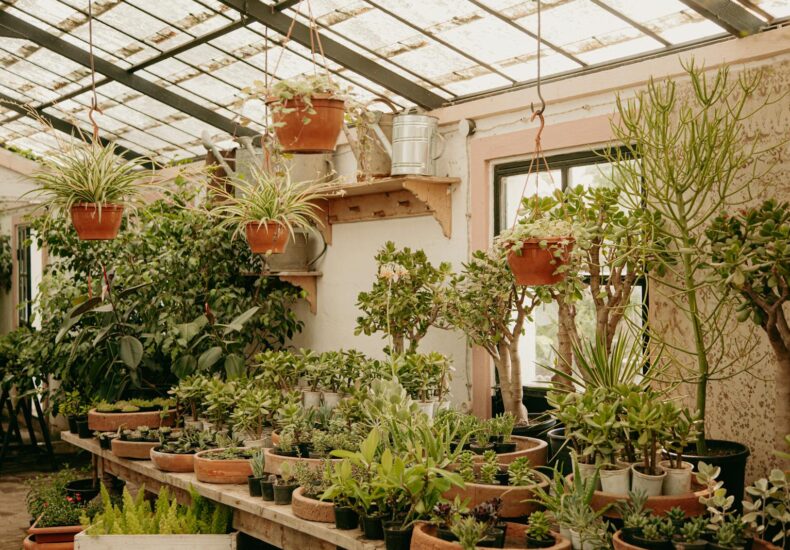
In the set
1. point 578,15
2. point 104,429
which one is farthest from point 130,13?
point 578,15

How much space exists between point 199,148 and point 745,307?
5.12 metres

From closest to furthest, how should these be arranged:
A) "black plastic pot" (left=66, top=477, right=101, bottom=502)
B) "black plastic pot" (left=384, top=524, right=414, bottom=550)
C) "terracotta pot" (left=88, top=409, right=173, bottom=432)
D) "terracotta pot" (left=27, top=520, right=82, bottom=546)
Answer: "black plastic pot" (left=384, top=524, right=414, bottom=550), "terracotta pot" (left=27, top=520, right=82, bottom=546), "terracotta pot" (left=88, top=409, right=173, bottom=432), "black plastic pot" (left=66, top=477, right=101, bottom=502)

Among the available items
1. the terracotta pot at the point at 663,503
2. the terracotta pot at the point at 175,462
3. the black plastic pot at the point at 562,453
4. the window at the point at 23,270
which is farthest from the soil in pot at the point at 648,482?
the window at the point at 23,270

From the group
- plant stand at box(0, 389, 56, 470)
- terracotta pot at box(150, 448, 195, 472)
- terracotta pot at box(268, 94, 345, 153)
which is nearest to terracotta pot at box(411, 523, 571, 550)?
terracotta pot at box(268, 94, 345, 153)

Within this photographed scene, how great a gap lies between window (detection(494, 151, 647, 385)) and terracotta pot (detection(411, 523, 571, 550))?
1361 mm

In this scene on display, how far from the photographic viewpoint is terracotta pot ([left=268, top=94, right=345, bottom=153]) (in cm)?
314

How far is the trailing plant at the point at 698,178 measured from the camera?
8.82ft

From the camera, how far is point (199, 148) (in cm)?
678

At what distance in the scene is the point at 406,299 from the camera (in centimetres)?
414

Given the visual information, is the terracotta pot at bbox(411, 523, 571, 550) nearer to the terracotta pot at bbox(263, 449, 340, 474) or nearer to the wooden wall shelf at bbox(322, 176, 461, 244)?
the terracotta pot at bbox(263, 449, 340, 474)

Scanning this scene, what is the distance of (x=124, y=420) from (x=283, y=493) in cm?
183

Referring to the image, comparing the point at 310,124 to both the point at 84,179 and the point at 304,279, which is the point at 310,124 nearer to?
the point at 84,179

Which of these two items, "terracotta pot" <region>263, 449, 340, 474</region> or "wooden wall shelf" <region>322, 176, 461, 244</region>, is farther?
"wooden wall shelf" <region>322, 176, 461, 244</region>

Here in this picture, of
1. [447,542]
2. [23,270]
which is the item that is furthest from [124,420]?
[23,270]
